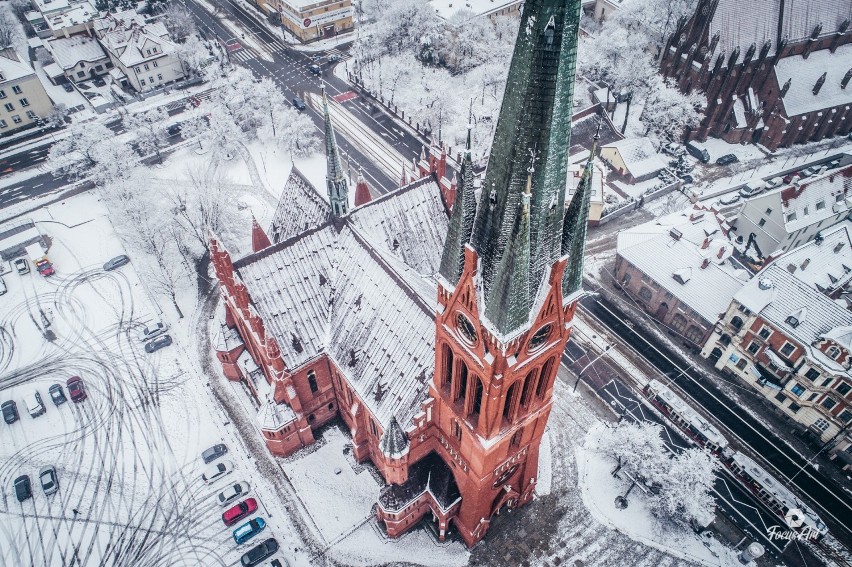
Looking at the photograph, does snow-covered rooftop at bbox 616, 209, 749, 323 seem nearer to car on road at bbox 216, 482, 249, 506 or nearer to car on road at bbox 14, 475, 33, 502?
car on road at bbox 216, 482, 249, 506

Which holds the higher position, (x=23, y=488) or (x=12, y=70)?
(x=12, y=70)

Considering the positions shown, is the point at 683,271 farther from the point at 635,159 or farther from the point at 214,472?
the point at 214,472

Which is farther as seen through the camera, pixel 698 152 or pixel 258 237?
pixel 698 152

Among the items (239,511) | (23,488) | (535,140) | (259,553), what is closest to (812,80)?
(535,140)

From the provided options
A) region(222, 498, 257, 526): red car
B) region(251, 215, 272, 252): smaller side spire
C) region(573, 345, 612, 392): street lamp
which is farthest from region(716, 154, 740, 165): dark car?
region(222, 498, 257, 526): red car

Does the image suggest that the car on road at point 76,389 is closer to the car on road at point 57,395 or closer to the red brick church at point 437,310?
the car on road at point 57,395

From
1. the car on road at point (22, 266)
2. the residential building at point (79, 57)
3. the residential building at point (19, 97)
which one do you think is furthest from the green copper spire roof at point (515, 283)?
the residential building at point (79, 57)
